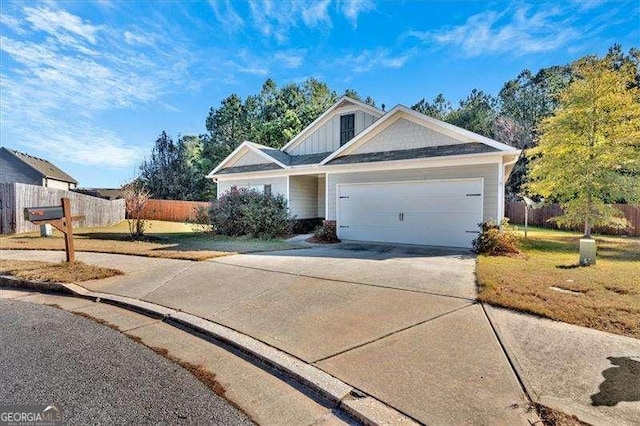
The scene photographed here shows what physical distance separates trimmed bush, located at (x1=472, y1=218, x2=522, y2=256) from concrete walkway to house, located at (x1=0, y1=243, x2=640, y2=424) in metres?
2.01

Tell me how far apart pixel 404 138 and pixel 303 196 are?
6.09 meters

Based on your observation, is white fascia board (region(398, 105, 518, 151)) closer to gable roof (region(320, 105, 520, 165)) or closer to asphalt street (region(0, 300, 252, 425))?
gable roof (region(320, 105, 520, 165))

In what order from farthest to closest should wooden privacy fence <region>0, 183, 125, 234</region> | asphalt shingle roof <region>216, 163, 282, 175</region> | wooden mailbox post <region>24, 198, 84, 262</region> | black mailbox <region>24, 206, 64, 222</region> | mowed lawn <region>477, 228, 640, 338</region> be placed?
asphalt shingle roof <region>216, 163, 282, 175</region>, wooden privacy fence <region>0, 183, 125, 234</region>, wooden mailbox post <region>24, 198, 84, 262</region>, black mailbox <region>24, 206, 64, 222</region>, mowed lawn <region>477, 228, 640, 338</region>

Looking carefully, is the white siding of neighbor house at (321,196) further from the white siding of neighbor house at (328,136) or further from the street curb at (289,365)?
the street curb at (289,365)

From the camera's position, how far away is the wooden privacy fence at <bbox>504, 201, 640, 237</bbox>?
16361 mm

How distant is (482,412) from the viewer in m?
2.45

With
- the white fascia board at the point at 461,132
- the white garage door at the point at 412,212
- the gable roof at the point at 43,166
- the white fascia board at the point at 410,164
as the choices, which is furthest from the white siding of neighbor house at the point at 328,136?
the gable roof at the point at 43,166

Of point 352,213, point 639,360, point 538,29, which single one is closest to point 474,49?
point 538,29

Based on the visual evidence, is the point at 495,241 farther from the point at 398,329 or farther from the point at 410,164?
the point at 398,329

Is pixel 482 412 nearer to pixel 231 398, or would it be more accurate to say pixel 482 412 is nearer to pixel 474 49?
pixel 231 398

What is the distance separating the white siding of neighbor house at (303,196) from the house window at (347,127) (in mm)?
2625

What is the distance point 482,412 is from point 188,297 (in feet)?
15.6

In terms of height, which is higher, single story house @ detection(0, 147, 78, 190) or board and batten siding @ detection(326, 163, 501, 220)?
single story house @ detection(0, 147, 78, 190)

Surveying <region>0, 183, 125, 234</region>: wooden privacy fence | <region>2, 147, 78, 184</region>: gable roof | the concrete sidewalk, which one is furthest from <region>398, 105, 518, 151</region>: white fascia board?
<region>2, 147, 78, 184</region>: gable roof
